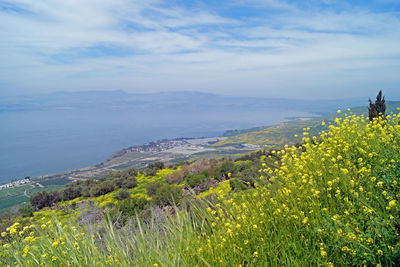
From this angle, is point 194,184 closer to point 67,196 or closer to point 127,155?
point 67,196

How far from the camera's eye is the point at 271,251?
2527 millimetres

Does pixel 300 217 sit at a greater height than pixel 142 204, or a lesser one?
greater

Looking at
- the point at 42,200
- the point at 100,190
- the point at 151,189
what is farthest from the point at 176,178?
the point at 42,200

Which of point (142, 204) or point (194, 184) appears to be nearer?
point (142, 204)

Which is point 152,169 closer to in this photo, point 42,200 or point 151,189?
point 151,189

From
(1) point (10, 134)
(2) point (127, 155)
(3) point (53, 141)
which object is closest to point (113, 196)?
(2) point (127, 155)

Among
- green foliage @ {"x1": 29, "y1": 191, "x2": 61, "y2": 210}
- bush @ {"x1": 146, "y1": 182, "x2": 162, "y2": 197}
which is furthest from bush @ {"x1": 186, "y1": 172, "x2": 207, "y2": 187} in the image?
green foliage @ {"x1": 29, "y1": 191, "x2": 61, "y2": 210}

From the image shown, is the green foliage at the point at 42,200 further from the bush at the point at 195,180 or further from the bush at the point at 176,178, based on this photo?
the bush at the point at 195,180

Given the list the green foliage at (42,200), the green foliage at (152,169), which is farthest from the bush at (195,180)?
the green foliage at (42,200)

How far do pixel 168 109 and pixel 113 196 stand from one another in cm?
16363

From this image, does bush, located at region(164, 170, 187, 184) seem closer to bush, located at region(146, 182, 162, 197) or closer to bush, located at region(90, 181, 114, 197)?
bush, located at region(146, 182, 162, 197)

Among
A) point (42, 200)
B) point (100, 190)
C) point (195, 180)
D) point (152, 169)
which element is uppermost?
point (195, 180)

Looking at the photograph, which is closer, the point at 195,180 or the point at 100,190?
the point at 195,180

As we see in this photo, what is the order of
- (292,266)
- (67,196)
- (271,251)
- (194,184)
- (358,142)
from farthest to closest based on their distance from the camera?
1. (67,196)
2. (194,184)
3. (358,142)
4. (271,251)
5. (292,266)
